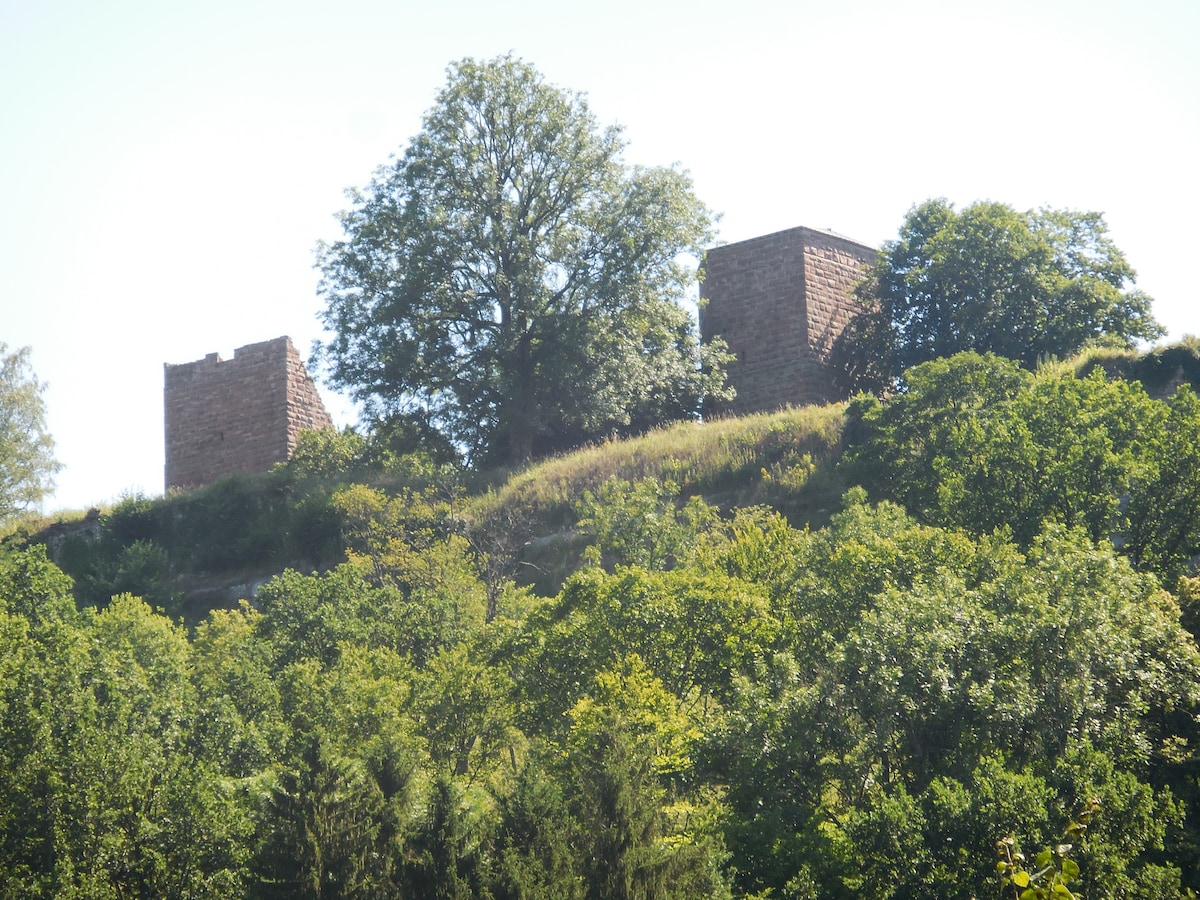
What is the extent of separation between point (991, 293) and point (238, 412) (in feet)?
67.6

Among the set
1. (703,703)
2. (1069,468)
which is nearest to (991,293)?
(1069,468)

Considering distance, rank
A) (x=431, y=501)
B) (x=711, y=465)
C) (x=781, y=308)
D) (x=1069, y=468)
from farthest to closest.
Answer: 1. (x=781, y=308)
2. (x=431, y=501)
3. (x=711, y=465)
4. (x=1069, y=468)

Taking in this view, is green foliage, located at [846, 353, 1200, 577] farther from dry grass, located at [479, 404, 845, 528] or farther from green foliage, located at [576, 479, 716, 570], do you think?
dry grass, located at [479, 404, 845, 528]

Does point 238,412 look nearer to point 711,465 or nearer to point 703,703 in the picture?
point 711,465

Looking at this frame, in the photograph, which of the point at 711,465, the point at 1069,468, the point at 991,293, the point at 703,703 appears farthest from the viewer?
the point at 991,293

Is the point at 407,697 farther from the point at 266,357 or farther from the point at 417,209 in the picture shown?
the point at 266,357

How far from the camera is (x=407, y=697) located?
2322cm

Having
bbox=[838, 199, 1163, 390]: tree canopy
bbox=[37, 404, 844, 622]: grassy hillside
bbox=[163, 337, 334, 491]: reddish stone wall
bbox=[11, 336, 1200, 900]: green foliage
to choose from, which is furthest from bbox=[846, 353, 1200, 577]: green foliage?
bbox=[163, 337, 334, 491]: reddish stone wall

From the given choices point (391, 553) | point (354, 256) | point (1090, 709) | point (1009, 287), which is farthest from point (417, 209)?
point (1090, 709)

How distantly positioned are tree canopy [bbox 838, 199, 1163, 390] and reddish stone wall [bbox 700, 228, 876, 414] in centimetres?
104

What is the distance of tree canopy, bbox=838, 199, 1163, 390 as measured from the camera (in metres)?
37.8

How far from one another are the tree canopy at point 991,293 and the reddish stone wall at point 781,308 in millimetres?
1037

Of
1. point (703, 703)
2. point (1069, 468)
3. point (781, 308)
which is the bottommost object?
point (703, 703)

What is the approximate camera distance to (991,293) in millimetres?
38031
